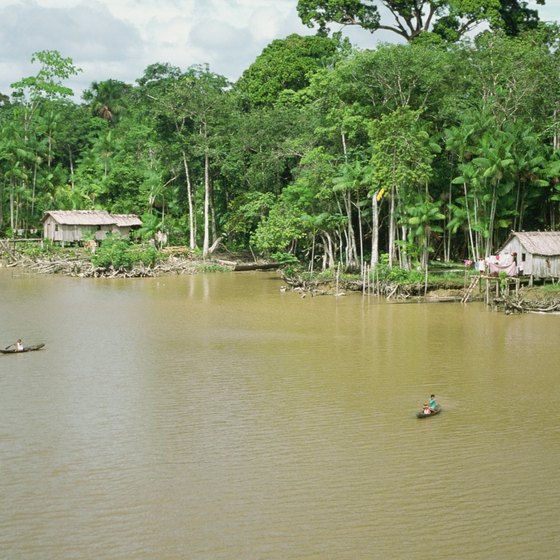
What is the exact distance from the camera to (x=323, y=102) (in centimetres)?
3638

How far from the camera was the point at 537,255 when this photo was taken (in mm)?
28656

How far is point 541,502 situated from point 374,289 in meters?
20.1

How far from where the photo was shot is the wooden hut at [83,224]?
46219 mm

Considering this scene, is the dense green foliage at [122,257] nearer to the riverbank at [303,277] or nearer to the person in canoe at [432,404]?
the riverbank at [303,277]

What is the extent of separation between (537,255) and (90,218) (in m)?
26.3

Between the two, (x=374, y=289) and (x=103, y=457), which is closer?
(x=103, y=457)

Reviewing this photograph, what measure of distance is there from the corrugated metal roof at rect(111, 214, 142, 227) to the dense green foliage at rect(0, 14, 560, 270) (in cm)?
129

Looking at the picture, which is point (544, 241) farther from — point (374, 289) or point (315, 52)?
point (315, 52)

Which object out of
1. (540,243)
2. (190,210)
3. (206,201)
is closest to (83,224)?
(190,210)

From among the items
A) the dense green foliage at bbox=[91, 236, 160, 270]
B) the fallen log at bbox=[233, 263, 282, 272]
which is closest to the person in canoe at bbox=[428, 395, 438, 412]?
the dense green foliage at bbox=[91, 236, 160, 270]

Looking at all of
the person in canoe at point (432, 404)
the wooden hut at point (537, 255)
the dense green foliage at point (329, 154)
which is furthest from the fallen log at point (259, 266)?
the person in canoe at point (432, 404)

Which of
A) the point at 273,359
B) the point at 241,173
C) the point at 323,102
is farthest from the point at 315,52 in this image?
the point at 273,359

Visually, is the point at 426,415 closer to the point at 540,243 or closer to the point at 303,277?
the point at 540,243

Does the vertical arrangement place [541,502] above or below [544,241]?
below
